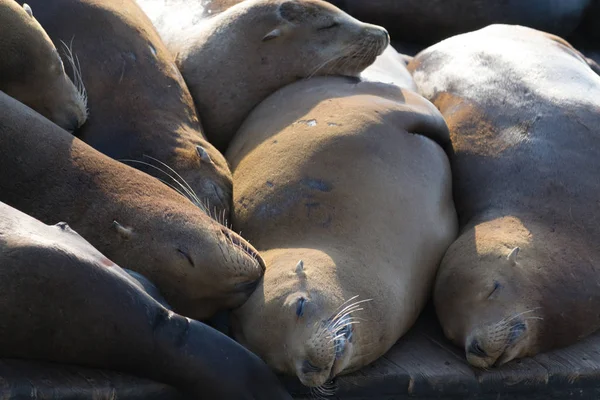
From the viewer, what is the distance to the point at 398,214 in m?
4.11

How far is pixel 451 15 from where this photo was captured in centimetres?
687

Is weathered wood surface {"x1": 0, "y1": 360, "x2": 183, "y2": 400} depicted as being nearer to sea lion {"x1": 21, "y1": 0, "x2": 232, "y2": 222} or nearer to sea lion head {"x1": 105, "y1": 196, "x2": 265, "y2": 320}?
sea lion head {"x1": 105, "y1": 196, "x2": 265, "y2": 320}

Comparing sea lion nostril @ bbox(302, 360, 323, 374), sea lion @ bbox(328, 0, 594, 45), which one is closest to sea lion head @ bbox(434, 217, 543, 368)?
sea lion nostril @ bbox(302, 360, 323, 374)

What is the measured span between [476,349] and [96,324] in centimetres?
145

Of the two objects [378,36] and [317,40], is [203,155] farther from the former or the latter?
[378,36]

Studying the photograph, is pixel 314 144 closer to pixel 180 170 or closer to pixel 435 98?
pixel 180 170

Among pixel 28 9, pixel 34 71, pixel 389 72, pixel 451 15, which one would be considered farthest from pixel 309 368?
pixel 451 15

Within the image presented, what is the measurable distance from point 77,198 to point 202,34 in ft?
5.21

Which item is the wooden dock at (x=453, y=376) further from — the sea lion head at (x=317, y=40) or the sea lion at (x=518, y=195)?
the sea lion head at (x=317, y=40)

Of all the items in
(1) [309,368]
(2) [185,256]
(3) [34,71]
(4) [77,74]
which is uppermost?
(3) [34,71]

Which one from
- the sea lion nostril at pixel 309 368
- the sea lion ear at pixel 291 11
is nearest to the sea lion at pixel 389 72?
the sea lion ear at pixel 291 11

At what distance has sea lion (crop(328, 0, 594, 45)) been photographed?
6.84m

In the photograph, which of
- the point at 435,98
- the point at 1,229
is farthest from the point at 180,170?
the point at 435,98

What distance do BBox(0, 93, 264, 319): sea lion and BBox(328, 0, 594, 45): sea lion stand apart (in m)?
3.41
